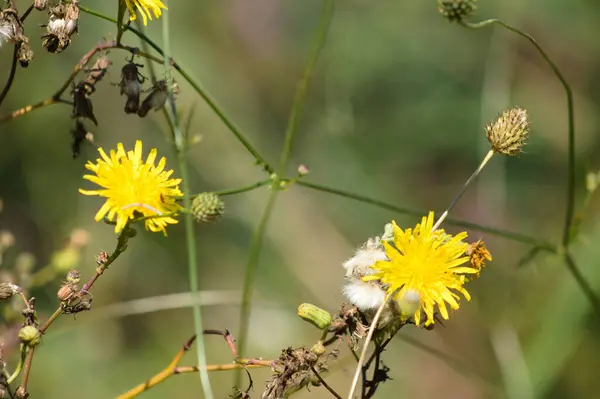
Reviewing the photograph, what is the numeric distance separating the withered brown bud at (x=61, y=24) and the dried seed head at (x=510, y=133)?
2.06ft

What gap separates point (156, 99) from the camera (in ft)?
3.72

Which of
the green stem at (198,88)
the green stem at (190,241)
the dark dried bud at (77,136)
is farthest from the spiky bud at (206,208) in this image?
the dark dried bud at (77,136)

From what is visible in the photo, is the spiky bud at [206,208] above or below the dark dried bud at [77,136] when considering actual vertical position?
below

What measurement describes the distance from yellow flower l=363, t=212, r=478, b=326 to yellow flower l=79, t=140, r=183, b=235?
0.30 meters

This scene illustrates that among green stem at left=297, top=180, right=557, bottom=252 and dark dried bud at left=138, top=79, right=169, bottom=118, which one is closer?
dark dried bud at left=138, top=79, right=169, bottom=118

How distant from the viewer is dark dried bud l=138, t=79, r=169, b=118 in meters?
1.13

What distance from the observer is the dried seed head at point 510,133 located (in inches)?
42.0

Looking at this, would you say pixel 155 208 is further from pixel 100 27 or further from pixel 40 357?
pixel 100 27

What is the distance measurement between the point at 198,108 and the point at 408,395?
1.31m

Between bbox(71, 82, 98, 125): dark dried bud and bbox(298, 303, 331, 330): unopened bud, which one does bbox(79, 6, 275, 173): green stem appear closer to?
bbox(71, 82, 98, 125): dark dried bud

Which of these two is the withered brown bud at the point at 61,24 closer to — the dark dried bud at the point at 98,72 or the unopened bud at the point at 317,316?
the dark dried bud at the point at 98,72

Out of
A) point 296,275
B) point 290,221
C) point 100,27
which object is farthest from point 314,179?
point 100,27

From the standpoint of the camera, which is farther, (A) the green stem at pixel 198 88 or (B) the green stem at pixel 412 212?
(B) the green stem at pixel 412 212

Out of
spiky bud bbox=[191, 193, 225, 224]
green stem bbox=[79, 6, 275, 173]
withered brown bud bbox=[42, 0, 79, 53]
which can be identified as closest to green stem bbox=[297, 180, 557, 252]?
green stem bbox=[79, 6, 275, 173]
